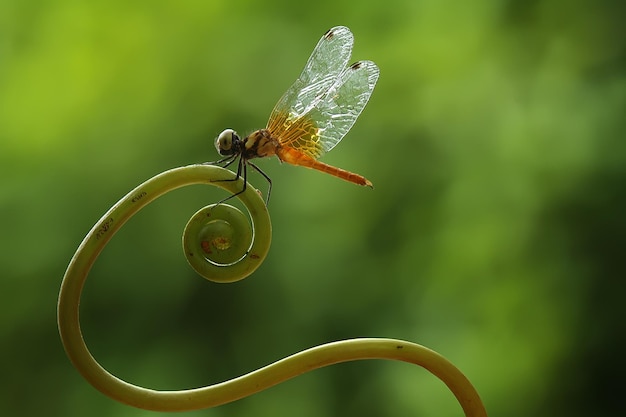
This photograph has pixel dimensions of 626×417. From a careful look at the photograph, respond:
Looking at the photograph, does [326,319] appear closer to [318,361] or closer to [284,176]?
[284,176]

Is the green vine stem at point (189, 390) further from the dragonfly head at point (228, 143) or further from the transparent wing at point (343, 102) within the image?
the transparent wing at point (343, 102)

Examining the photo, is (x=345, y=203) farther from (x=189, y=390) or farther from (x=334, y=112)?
(x=189, y=390)

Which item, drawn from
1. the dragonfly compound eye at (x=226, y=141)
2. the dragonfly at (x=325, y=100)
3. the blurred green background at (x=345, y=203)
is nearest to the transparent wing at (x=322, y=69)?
the dragonfly at (x=325, y=100)

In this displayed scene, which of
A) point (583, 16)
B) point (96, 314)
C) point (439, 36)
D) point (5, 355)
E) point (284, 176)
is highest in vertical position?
point (583, 16)

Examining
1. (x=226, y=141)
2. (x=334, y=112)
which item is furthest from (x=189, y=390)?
(x=334, y=112)

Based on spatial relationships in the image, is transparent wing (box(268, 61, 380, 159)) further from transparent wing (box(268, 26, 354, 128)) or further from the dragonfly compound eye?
the dragonfly compound eye

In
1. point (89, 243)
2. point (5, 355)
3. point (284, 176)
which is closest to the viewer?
point (89, 243)

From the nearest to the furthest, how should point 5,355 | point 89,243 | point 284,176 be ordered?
point 89,243 → point 5,355 → point 284,176

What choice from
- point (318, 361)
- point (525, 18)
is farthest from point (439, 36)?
point (318, 361)
